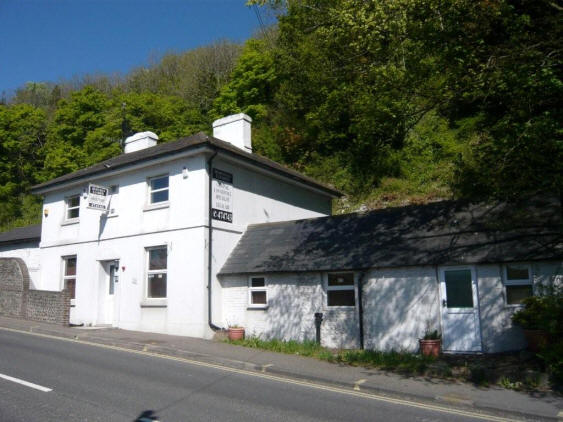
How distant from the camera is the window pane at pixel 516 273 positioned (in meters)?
11.1

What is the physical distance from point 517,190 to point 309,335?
6.93m

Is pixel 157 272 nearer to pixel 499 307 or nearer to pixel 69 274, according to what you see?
pixel 69 274

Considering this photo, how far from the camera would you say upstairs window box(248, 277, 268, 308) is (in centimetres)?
1490

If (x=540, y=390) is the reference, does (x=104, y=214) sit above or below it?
above

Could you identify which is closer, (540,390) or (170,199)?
(540,390)

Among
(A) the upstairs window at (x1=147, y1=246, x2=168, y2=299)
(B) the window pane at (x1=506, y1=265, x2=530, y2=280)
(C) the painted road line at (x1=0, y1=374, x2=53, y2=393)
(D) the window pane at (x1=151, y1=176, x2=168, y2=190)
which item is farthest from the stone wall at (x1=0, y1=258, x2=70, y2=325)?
(B) the window pane at (x1=506, y1=265, x2=530, y2=280)

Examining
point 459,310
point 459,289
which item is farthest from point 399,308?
point 459,289

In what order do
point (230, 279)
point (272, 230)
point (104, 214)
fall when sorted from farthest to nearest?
1. point (104, 214)
2. point (272, 230)
3. point (230, 279)

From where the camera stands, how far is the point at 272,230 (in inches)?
661

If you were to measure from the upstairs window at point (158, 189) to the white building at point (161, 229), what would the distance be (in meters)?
0.04

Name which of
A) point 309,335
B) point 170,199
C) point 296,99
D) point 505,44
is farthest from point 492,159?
point 296,99

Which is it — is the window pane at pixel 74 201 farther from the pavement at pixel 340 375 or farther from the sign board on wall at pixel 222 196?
the sign board on wall at pixel 222 196

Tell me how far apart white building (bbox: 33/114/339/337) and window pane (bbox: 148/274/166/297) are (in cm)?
4

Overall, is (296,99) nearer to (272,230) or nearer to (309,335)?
(272,230)
